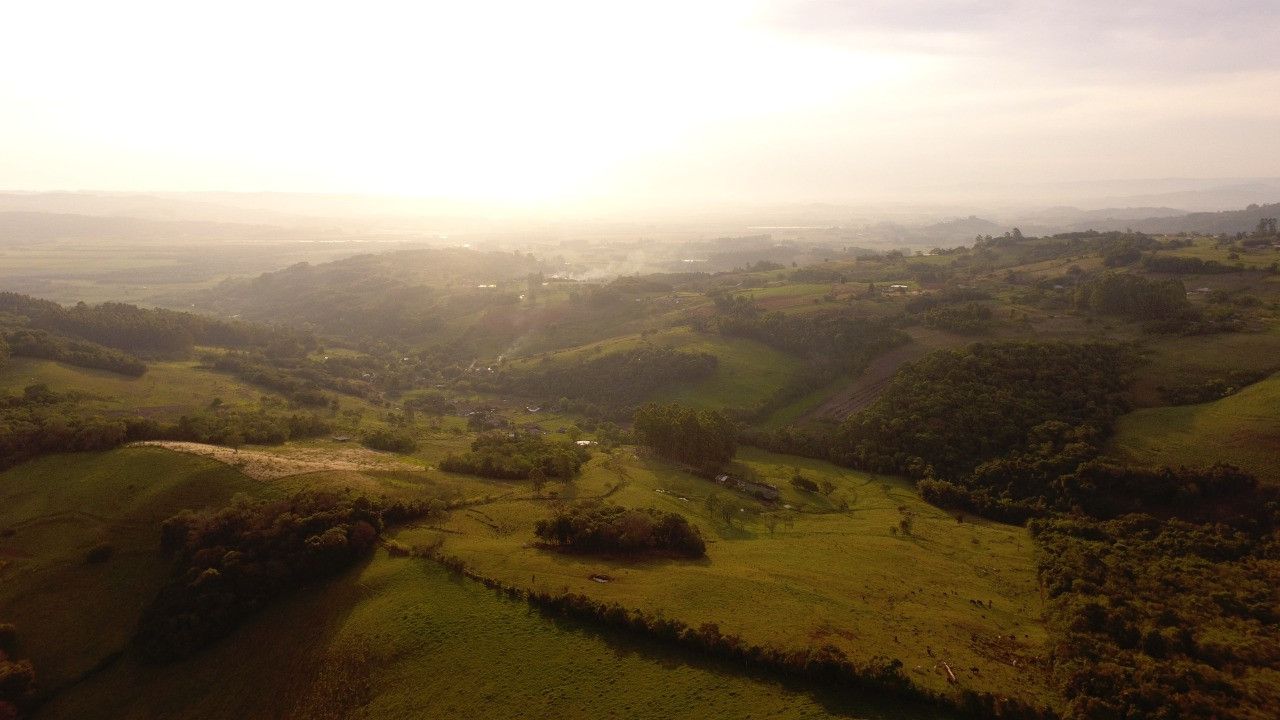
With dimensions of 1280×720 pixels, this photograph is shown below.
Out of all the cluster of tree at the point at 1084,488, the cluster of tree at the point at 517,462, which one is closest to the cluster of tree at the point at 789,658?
the cluster of tree at the point at 517,462

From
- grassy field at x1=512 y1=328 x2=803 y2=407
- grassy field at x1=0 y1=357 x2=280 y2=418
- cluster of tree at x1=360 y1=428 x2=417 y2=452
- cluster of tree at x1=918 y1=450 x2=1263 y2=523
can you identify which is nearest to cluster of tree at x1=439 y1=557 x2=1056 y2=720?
cluster of tree at x1=918 y1=450 x2=1263 y2=523

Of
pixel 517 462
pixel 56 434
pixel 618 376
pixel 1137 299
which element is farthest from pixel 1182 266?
pixel 56 434

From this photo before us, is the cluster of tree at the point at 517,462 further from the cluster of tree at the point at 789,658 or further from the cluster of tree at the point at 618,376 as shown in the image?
the cluster of tree at the point at 618,376

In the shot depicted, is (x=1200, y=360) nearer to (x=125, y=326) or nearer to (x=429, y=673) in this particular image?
(x=429, y=673)

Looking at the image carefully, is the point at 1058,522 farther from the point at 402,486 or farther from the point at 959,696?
the point at 402,486

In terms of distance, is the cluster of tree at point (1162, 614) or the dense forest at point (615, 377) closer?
the cluster of tree at point (1162, 614)
